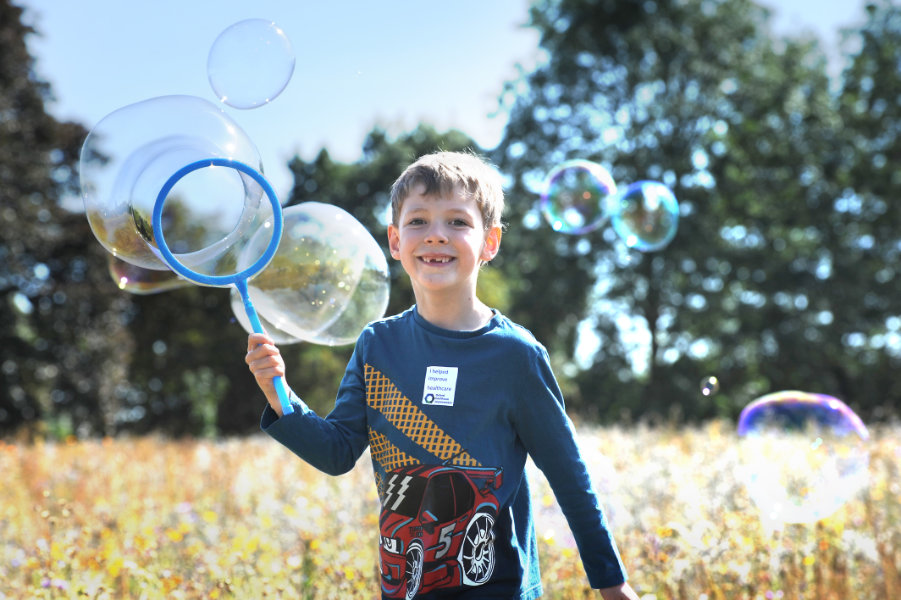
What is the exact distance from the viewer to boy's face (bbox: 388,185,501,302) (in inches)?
84.4

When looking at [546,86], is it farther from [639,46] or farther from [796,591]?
[796,591]

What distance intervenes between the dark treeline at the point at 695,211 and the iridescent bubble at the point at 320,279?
18937 millimetres

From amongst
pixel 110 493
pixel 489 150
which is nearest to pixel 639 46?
pixel 489 150

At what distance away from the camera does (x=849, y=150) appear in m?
23.5

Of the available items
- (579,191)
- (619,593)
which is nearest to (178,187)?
(619,593)

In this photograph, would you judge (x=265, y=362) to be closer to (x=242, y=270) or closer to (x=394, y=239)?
(x=242, y=270)

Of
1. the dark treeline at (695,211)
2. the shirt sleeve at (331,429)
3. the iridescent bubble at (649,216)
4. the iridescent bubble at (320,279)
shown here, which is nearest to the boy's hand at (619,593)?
the shirt sleeve at (331,429)

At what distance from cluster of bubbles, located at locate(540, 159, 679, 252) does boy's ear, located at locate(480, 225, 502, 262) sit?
3072 mm

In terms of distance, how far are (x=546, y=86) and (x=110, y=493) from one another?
Answer: 19.2m

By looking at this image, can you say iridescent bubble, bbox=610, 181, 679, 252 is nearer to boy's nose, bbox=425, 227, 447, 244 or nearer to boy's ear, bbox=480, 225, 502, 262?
boy's ear, bbox=480, 225, 502, 262

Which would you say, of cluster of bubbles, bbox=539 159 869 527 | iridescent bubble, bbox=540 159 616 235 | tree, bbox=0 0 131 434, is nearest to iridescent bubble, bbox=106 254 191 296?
cluster of bubbles, bbox=539 159 869 527

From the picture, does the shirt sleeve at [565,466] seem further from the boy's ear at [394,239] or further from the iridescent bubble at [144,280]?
the iridescent bubble at [144,280]

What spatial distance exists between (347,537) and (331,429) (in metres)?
2.43

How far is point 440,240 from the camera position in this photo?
213cm
